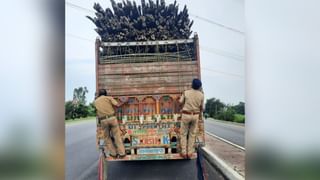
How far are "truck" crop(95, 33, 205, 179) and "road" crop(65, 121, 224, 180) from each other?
0.08 metres

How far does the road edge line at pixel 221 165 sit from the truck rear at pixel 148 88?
0.13 meters

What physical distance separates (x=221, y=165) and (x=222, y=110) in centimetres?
49

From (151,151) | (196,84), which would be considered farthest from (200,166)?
(196,84)

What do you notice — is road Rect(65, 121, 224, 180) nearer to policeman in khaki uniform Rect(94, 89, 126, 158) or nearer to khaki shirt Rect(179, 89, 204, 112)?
policeman in khaki uniform Rect(94, 89, 126, 158)

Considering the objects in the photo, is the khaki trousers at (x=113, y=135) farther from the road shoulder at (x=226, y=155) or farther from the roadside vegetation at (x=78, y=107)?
the road shoulder at (x=226, y=155)

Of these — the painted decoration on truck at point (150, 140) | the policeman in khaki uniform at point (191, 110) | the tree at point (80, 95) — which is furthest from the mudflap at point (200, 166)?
the tree at point (80, 95)

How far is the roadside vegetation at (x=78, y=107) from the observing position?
3.67 metres

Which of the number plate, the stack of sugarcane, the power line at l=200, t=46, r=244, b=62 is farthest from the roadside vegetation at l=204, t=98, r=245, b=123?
the stack of sugarcane
